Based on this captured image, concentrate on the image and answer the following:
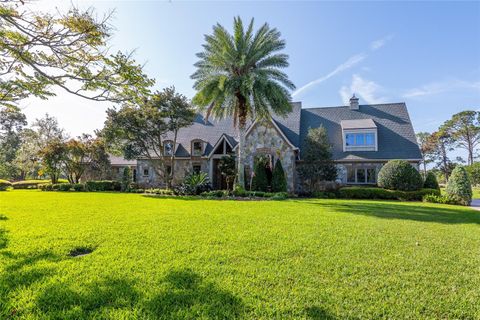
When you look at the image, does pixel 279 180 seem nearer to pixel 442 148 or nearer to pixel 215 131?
pixel 215 131

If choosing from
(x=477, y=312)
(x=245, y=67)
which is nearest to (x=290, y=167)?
(x=245, y=67)

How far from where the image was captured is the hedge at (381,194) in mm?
17639

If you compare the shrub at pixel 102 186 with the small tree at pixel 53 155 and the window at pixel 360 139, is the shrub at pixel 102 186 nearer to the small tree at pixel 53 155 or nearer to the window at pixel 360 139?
the small tree at pixel 53 155

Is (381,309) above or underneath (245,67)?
underneath

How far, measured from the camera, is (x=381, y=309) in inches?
124

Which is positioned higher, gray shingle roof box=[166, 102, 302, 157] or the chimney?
the chimney

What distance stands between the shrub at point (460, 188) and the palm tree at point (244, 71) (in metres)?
11.5

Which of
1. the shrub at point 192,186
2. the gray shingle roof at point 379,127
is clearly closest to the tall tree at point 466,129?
the gray shingle roof at point 379,127

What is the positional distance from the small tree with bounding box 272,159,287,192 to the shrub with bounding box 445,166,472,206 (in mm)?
10570

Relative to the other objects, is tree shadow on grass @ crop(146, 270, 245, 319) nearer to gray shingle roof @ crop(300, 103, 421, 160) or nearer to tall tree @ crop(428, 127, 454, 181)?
gray shingle roof @ crop(300, 103, 421, 160)

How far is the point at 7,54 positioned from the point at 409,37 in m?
18.4


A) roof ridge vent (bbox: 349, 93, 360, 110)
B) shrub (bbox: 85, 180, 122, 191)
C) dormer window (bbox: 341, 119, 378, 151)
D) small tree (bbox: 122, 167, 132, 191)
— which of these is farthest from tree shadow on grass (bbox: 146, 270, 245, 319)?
roof ridge vent (bbox: 349, 93, 360, 110)

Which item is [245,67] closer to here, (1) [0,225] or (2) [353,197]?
(2) [353,197]

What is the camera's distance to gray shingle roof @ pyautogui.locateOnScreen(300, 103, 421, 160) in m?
21.7
